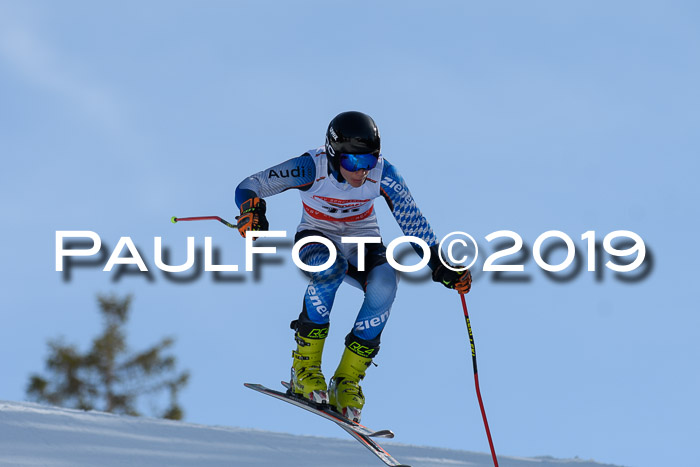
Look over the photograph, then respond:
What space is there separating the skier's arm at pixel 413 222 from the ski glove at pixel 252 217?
940mm

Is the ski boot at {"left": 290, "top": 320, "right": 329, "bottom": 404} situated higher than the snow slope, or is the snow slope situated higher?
the ski boot at {"left": 290, "top": 320, "right": 329, "bottom": 404}

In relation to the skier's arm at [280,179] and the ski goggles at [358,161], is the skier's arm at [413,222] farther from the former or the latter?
the skier's arm at [280,179]

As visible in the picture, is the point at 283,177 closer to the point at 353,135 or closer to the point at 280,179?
the point at 280,179

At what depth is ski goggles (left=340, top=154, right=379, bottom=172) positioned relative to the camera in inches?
232

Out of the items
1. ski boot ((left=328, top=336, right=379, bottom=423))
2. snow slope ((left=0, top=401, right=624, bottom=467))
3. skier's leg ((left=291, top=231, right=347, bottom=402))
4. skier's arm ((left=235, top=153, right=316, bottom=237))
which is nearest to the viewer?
skier's leg ((left=291, top=231, right=347, bottom=402))

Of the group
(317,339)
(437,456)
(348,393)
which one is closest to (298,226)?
(317,339)

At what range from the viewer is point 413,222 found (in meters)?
6.37

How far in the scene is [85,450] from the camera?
676 centimetres

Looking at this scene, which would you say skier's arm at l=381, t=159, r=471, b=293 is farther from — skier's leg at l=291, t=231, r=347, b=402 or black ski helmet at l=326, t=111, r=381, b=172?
skier's leg at l=291, t=231, r=347, b=402

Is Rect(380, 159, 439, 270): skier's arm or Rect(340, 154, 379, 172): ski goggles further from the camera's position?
Rect(380, 159, 439, 270): skier's arm

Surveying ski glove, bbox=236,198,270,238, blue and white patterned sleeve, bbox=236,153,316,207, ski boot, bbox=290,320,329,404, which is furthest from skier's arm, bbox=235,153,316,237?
ski boot, bbox=290,320,329,404

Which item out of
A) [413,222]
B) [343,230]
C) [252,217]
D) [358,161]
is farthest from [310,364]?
[358,161]

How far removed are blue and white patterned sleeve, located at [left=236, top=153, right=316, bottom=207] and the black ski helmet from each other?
0.34 m

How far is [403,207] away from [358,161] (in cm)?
64
